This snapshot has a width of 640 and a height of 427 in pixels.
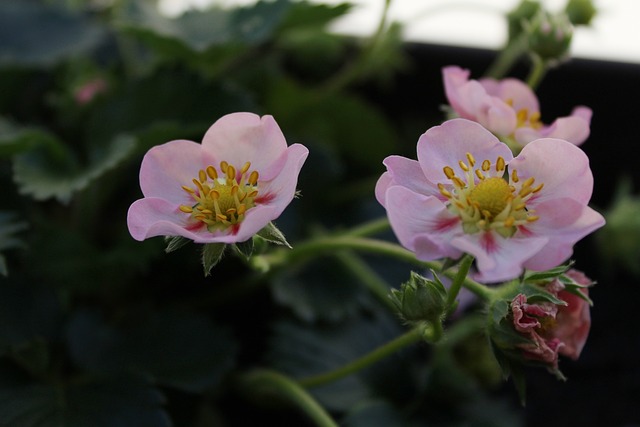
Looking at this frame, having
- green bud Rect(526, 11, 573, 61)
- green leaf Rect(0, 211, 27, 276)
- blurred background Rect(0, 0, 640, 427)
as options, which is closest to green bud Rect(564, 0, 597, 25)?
blurred background Rect(0, 0, 640, 427)

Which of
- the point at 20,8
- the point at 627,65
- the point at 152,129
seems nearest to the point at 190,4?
the point at 20,8

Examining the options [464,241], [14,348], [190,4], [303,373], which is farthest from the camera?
[190,4]

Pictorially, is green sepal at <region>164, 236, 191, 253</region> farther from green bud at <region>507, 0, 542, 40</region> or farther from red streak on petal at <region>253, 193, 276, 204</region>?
green bud at <region>507, 0, 542, 40</region>

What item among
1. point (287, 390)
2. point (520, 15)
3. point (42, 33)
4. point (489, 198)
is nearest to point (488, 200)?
point (489, 198)

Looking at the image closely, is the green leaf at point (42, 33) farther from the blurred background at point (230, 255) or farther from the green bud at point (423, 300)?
the green bud at point (423, 300)

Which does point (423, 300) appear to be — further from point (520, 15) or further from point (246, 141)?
point (520, 15)

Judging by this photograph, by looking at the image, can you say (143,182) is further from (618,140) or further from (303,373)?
(618,140)

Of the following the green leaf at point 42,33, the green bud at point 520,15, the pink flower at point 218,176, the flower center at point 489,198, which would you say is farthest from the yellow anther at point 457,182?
the green leaf at point 42,33
